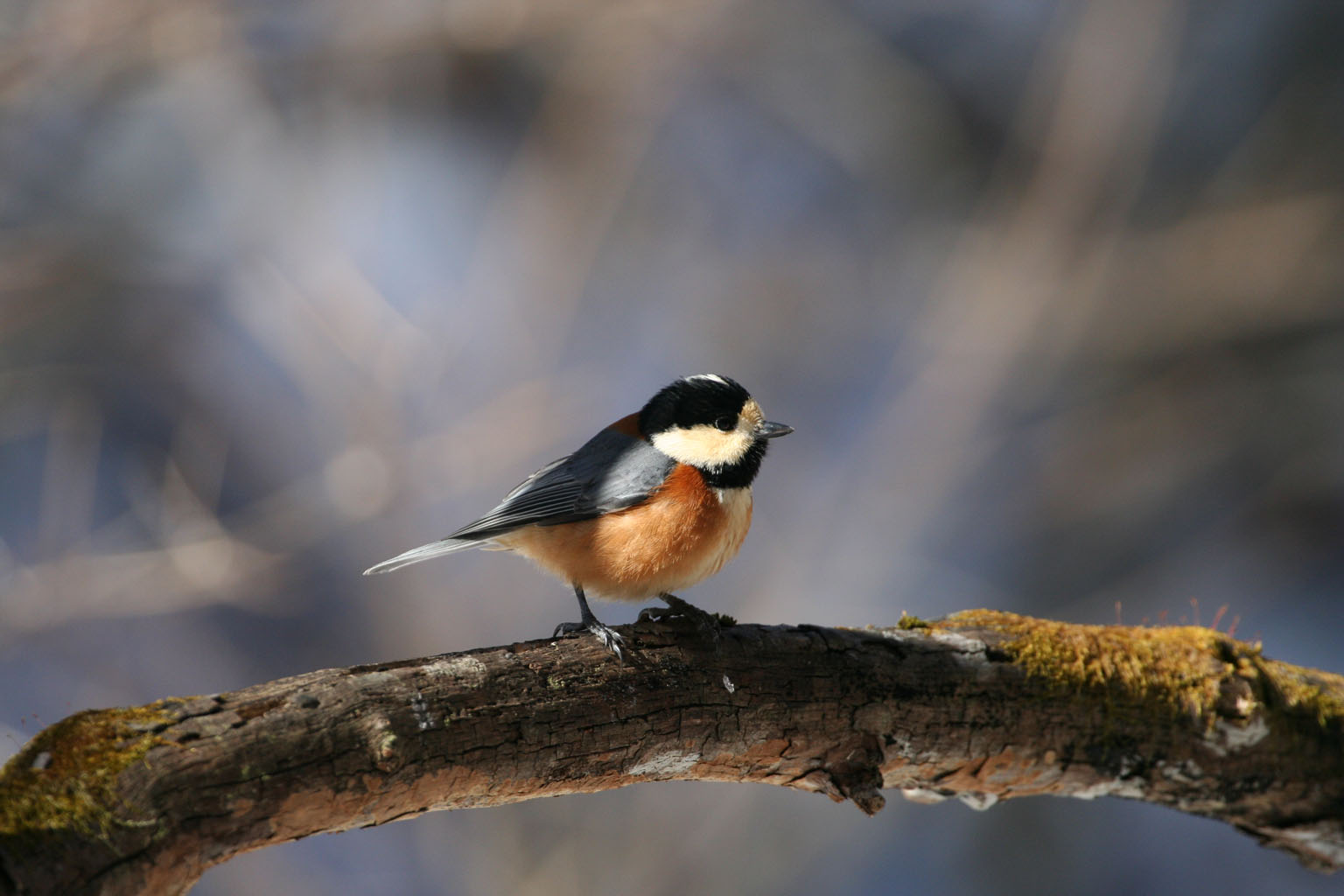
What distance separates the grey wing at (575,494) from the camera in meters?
2.00

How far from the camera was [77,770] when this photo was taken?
1176 millimetres

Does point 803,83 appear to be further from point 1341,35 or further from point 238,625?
point 238,625

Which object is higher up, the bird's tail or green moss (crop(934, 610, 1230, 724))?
the bird's tail

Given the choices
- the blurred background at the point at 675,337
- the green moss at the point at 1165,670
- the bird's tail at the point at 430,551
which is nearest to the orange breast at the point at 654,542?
the bird's tail at the point at 430,551

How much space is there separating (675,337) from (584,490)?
1611 millimetres

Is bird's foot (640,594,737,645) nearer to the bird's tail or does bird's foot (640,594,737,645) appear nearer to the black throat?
the black throat

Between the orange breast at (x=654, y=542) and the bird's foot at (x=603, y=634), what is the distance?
174 millimetres

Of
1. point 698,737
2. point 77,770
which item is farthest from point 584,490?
point 77,770

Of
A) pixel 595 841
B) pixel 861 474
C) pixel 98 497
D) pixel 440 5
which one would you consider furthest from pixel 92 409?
pixel 861 474

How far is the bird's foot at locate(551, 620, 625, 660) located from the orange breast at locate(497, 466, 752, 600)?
0.17 meters

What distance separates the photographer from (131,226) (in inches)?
127

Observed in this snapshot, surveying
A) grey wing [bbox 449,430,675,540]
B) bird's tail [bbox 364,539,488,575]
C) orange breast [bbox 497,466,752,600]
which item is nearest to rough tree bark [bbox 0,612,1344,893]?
orange breast [bbox 497,466,752,600]

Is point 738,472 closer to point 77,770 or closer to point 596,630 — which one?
point 596,630

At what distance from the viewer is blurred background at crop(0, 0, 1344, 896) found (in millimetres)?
3133
